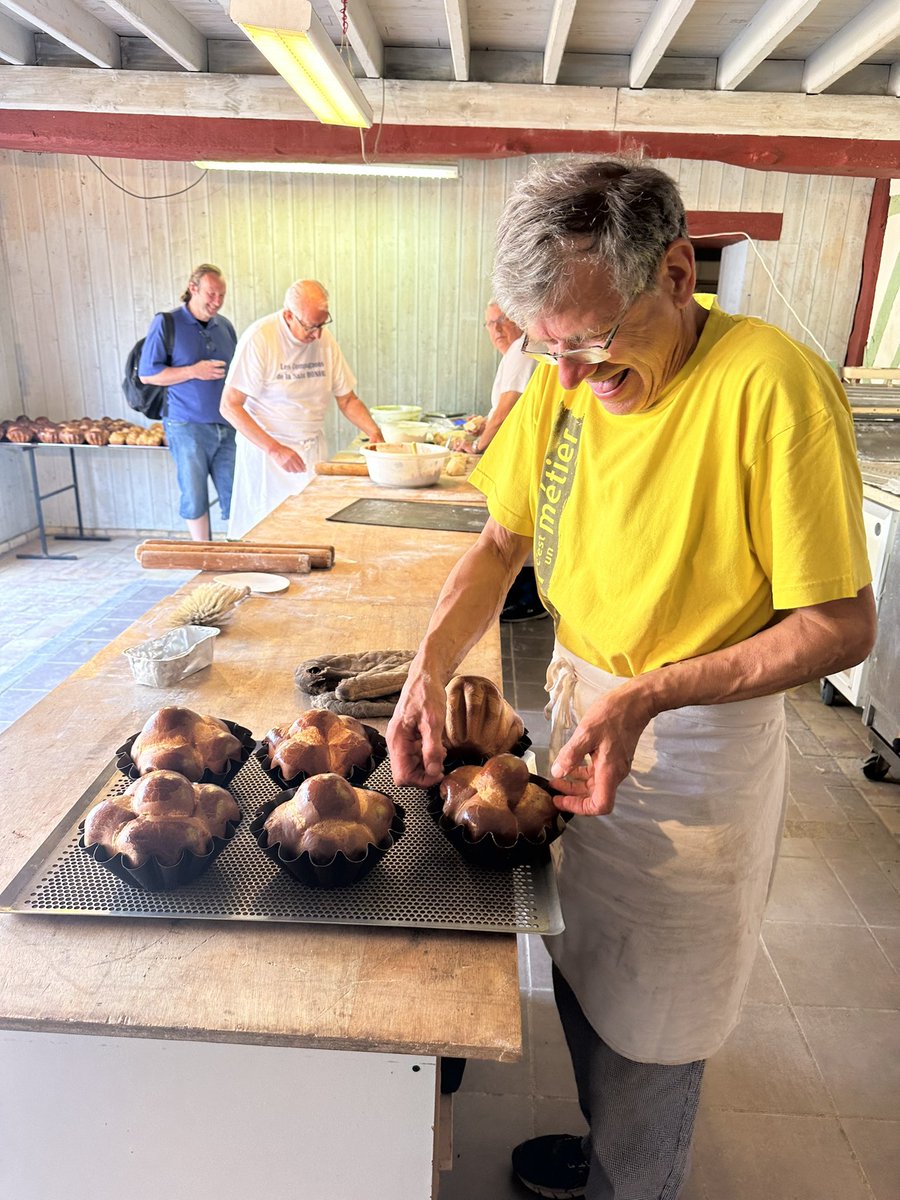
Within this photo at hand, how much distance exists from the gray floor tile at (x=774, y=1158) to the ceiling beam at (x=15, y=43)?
672cm

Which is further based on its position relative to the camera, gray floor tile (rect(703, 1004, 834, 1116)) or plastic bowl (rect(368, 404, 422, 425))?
plastic bowl (rect(368, 404, 422, 425))

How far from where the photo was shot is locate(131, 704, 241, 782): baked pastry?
1302 mm

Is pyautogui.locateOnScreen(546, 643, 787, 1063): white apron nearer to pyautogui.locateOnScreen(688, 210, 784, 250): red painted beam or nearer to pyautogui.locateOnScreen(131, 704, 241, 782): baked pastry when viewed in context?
pyautogui.locateOnScreen(131, 704, 241, 782): baked pastry

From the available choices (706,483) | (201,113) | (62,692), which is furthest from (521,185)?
(201,113)

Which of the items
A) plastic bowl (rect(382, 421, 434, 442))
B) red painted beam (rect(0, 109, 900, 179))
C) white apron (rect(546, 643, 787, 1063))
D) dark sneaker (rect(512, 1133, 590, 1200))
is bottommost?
dark sneaker (rect(512, 1133, 590, 1200))

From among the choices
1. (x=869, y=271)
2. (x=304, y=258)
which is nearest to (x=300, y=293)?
(x=304, y=258)

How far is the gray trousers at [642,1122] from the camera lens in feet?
4.95

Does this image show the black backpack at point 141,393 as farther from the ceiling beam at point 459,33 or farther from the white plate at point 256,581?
the white plate at point 256,581

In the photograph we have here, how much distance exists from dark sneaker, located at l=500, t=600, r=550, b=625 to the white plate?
10.2 feet

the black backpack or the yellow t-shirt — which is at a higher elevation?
the yellow t-shirt

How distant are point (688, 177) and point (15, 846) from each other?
25.3 ft

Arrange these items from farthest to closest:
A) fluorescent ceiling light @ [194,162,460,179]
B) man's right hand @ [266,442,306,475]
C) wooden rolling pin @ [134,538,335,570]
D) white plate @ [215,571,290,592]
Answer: fluorescent ceiling light @ [194,162,460,179]
man's right hand @ [266,442,306,475]
wooden rolling pin @ [134,538,335,570]
white plate @ [215,571,290,592]

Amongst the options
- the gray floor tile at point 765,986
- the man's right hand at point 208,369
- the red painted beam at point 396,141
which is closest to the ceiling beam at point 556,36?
the red painted beam at point 396,141

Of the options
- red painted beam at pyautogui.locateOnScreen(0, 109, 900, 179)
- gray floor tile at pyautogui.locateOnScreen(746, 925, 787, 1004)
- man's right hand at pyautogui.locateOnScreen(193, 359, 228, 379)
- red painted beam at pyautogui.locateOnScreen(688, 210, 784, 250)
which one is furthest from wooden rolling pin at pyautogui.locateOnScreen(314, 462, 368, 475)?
red painted beam at pyautogui.locateOnScreen(688, 210, 784, 250)
